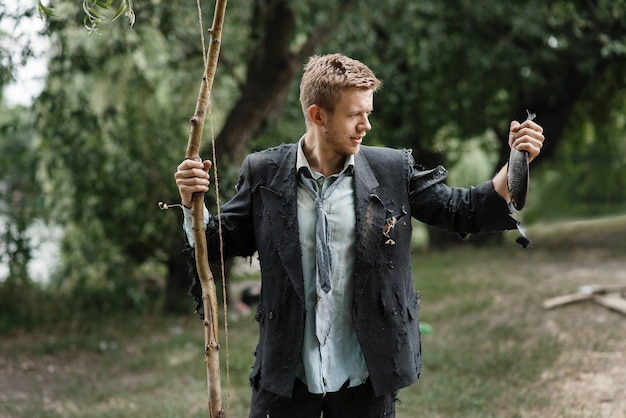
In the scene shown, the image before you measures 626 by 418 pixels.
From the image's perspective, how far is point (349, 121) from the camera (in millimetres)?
2547

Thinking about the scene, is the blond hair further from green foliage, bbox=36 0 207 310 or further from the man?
green foliage, bbox=36 0 207 310

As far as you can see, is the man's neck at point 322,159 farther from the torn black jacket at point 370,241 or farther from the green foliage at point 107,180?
the green foliage at point 107,180

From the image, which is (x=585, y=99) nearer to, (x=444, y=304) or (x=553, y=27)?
(x=553, y=27)

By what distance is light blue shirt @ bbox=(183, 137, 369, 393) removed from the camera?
2.61 metres

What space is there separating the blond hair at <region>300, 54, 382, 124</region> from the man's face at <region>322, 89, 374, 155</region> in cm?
2

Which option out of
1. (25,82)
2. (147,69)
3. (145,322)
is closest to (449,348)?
(145,322)

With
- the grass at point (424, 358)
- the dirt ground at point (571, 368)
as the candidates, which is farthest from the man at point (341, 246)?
the dirt ground at point (571, 368)

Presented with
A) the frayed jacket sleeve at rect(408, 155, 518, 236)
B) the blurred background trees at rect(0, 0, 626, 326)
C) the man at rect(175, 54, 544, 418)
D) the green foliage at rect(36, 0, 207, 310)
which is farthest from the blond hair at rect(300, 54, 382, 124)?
the green foliage at rect(36, 0, 207, 310)

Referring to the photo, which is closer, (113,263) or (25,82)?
(25,82)

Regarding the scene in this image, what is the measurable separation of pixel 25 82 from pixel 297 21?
3.21 m

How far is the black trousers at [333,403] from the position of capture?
105 inches

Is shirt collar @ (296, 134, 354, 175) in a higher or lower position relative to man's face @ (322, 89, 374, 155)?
lower

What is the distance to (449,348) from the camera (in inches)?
262

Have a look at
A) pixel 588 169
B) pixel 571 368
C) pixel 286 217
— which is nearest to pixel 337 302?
pixel 286 217
